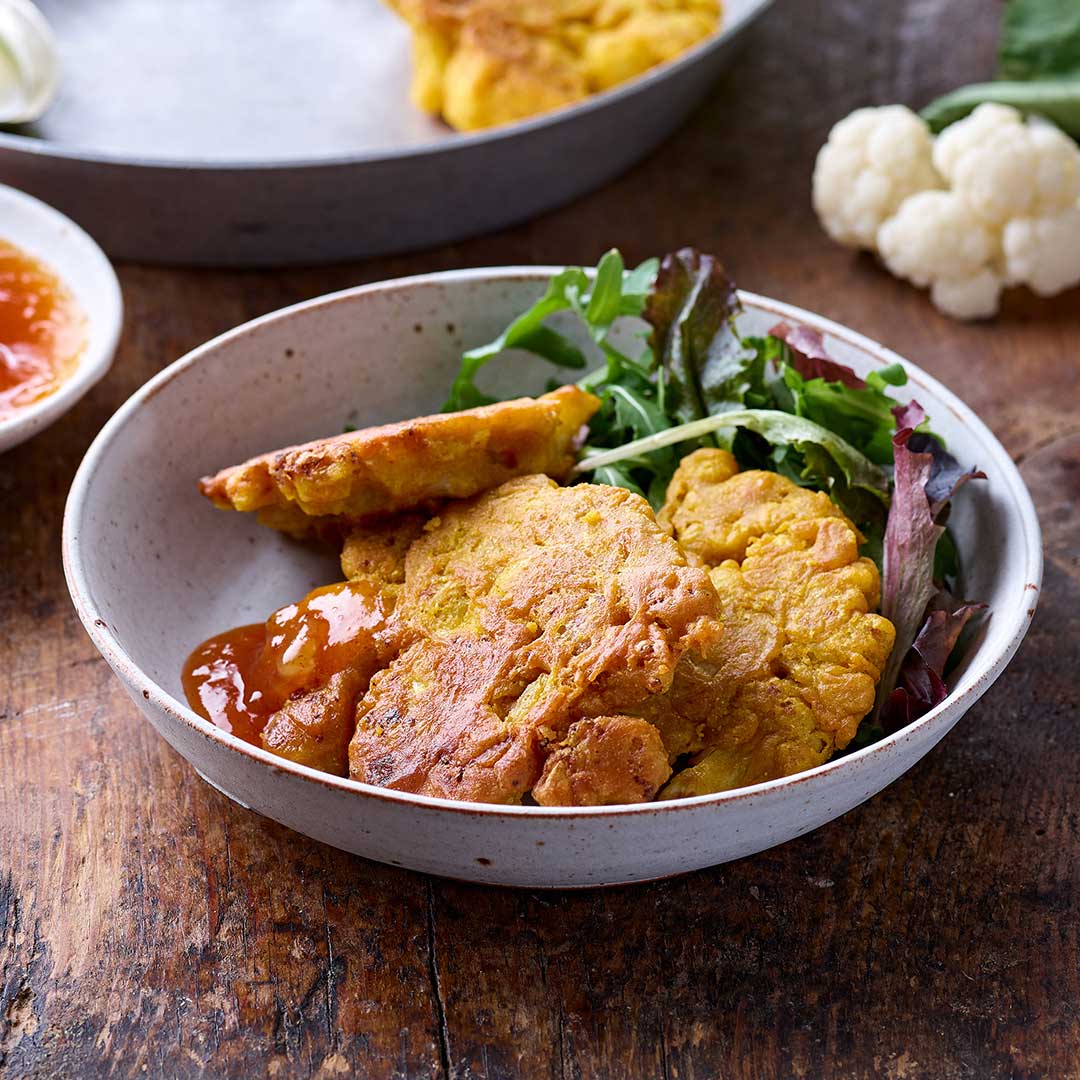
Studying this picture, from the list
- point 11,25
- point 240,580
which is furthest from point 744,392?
point 11,25

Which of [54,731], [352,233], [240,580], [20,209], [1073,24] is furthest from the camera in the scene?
[1073,24]

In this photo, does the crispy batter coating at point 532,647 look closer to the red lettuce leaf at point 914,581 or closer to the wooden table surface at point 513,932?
the wooden table surface at point 513,932

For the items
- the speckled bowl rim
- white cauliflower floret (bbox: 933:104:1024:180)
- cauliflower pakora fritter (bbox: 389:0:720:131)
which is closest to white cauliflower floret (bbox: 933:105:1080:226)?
white cauliflower floret (bbox: 933:104:1024:180)

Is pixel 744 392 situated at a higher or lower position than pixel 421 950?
higher

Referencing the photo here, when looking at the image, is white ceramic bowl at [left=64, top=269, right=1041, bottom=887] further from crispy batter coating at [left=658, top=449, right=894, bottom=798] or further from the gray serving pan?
the gray serving pan

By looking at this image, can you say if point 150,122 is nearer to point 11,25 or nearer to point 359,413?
point 11,25

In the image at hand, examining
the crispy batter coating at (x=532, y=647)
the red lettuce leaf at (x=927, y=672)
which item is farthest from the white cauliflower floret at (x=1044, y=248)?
the crispy batter coating at (x=532, y=647)

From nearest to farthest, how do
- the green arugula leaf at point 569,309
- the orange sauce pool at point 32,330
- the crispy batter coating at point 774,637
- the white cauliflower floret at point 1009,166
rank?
the crispy batter coating at point 774,637 → the green arugula leaf at point 569,309 → the orange sauce pool at point 32,330 → the white cauliflower floret at point 1009,166
